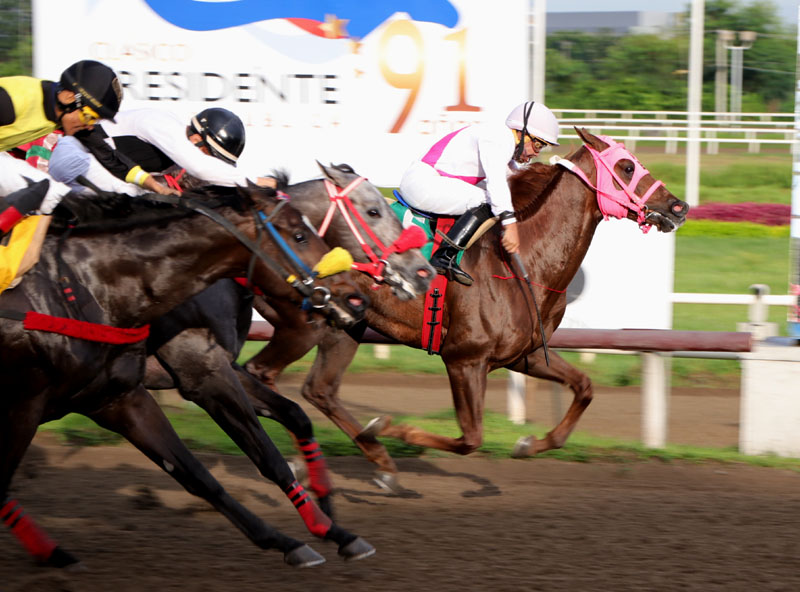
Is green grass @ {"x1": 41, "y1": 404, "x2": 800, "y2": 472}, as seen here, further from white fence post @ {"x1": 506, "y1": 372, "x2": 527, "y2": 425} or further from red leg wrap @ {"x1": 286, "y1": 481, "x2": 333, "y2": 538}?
red leg wrap @ {"x1": 286, "y1": 481, "x2": 333, "y2": 538}

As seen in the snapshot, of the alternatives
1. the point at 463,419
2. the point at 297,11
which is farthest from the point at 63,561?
the point at 297,11

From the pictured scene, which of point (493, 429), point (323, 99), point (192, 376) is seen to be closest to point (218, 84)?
point (323, 99)

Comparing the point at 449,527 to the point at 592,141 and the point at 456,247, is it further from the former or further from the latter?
the point at 592,141

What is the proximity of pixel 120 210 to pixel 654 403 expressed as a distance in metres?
3.77

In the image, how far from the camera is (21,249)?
3.82m

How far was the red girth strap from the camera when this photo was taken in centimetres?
379

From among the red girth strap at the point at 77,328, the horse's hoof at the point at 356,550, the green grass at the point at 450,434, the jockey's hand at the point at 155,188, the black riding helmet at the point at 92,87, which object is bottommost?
the green grass at the point at 450,434

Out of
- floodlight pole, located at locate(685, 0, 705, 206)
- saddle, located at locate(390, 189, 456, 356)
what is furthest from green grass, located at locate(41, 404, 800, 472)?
floodlight pole, located at locate(685, 0, 705, 206)

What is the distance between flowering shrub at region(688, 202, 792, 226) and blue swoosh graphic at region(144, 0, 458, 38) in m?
9.59

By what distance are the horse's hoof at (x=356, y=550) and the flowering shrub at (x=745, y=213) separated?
13613 mm

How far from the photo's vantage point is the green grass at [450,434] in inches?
246

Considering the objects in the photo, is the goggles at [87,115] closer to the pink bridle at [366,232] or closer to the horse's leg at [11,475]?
the pink bridle at [366,232]

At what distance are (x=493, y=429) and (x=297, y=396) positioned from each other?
1583 mm

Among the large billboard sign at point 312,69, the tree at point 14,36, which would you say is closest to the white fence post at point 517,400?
the large billboard sign at point 312,69
